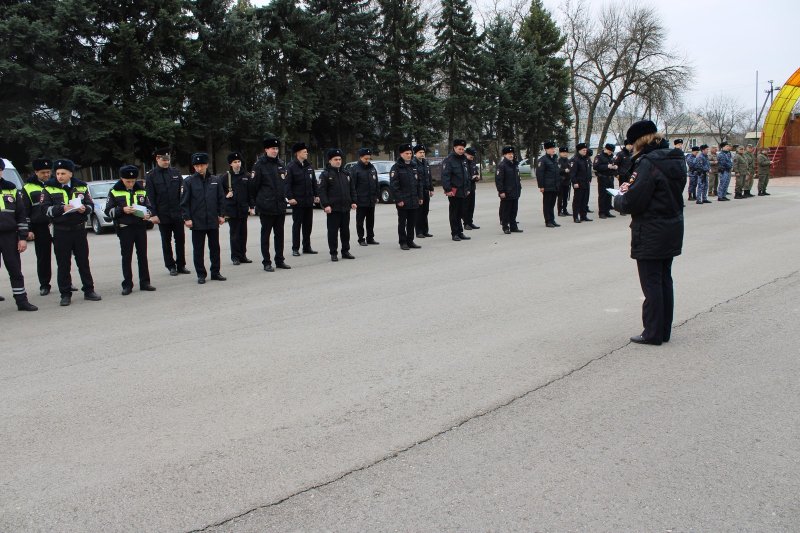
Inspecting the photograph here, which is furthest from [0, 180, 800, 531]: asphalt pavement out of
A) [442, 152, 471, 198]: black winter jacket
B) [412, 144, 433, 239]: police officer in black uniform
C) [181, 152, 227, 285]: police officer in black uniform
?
[412, 144, 433, 239]: police officer in black uniform

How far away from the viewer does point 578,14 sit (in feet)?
195

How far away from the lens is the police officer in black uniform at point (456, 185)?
48.0 ft

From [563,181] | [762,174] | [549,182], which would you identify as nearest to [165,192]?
[549,182]

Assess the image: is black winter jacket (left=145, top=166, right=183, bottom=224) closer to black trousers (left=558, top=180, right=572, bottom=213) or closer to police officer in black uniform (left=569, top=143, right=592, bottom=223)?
A: police officer in black uniform (left=569, top=143, right=592, bottom=223)

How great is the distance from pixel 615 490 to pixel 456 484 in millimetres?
814

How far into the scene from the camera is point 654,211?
6004 millimetres

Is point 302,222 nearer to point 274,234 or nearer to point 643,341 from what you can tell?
point 274,234

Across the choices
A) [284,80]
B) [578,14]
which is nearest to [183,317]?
[284,80]

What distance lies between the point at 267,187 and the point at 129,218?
8.37 ft

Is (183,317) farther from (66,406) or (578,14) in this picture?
(578,14)

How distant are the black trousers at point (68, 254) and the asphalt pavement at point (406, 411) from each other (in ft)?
1.14

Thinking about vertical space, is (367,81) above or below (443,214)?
above

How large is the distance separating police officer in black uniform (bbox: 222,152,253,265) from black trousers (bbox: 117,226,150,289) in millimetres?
2451

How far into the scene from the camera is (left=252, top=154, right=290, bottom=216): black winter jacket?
1176cm
